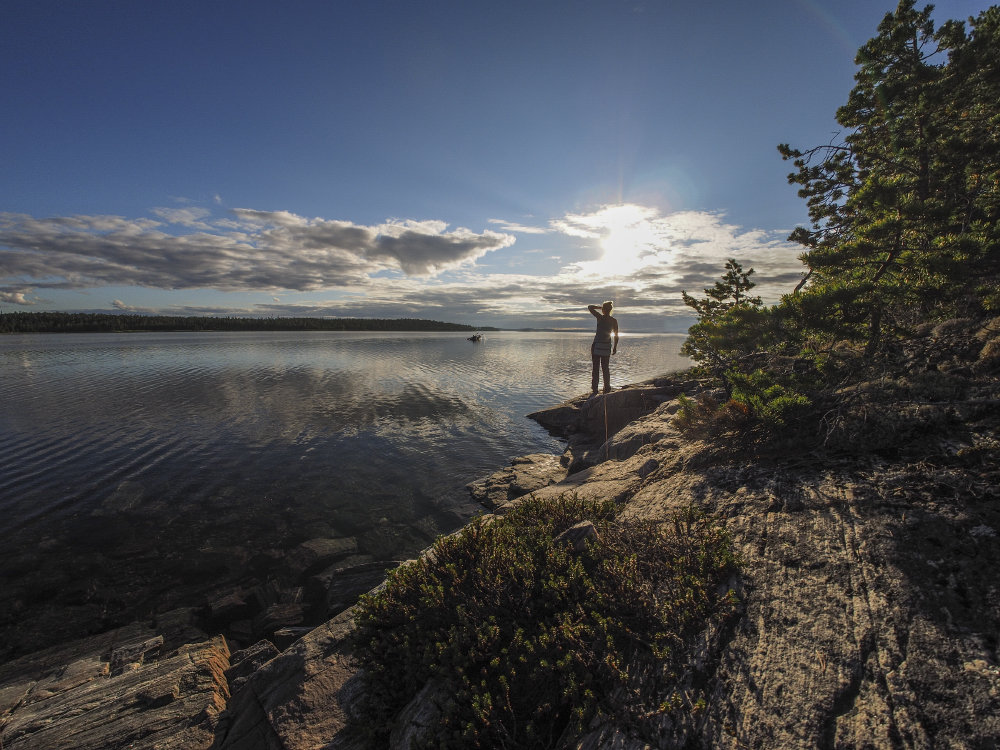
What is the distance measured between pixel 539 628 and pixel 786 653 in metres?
2.28

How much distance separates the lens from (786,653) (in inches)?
121

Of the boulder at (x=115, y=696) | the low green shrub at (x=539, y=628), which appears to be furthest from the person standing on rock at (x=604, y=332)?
the boulder at (x=115, y=696)

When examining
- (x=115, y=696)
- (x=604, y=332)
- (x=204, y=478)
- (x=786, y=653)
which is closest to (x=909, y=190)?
(x=604, y=332)

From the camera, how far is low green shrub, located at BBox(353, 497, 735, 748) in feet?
11.3

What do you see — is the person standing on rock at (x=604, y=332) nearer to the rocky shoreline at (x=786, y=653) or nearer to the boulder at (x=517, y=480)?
the boulder at (x=517, y=480)

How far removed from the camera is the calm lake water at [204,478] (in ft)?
30.1

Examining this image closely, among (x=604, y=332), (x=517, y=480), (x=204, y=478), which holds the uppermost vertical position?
(x=604, y=332)

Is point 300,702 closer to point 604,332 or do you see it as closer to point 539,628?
point 539,628

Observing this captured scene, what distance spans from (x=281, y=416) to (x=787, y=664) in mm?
25082

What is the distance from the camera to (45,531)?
34.9 feet

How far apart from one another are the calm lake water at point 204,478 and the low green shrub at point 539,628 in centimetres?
579

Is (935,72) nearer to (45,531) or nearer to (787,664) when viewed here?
(787,664)

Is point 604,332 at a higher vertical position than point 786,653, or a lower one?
higher

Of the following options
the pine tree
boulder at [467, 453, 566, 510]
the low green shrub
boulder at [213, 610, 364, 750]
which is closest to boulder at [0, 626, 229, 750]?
boulder at [213, 610, 364, 750]
